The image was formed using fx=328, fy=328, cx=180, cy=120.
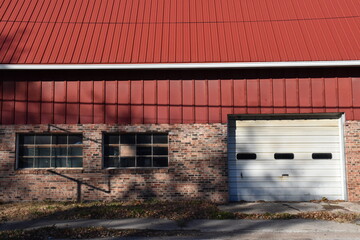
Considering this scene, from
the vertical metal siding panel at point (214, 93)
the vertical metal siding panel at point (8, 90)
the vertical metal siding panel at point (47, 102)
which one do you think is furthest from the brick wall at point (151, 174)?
the vertical metal siding panel at point (8, 90)

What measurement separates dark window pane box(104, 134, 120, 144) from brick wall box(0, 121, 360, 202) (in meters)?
0.29

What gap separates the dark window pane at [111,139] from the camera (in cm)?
1098

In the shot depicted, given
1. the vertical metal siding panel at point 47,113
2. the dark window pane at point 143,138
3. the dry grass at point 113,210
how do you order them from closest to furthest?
1. the dry grass at point 113,210
2. the vertical metal siding panel at point 47,113
3. the dark window pane at point 143,138

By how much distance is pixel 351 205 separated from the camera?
1002 cm

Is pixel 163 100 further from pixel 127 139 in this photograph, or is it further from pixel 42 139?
pixel 42 139

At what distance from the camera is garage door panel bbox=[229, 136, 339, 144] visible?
35.8 feet

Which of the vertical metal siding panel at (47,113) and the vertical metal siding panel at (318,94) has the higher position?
the vertical metal siding panel at (318,94)

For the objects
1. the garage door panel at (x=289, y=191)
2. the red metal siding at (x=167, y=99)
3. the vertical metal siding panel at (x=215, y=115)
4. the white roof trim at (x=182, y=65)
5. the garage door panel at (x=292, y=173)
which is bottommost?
the garage door panel at (x=289, y=191)

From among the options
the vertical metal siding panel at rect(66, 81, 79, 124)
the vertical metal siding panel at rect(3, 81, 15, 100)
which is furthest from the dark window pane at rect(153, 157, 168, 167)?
the vertical metal siding panel at rect(3, 81, 15, 100)

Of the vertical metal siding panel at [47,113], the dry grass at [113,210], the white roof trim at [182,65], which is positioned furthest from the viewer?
the vertical metal siding panel at [47,113]

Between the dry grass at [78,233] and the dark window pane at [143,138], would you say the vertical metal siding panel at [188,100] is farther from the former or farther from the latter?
the dry grass at [78,233]

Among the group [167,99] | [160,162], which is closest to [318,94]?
[167,99]

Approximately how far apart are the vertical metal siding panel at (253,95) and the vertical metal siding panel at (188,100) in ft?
5.98

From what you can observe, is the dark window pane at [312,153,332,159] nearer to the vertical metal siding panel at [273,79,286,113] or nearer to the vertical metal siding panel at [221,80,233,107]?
the vertical metal siding panel at [273,79,286,113]
